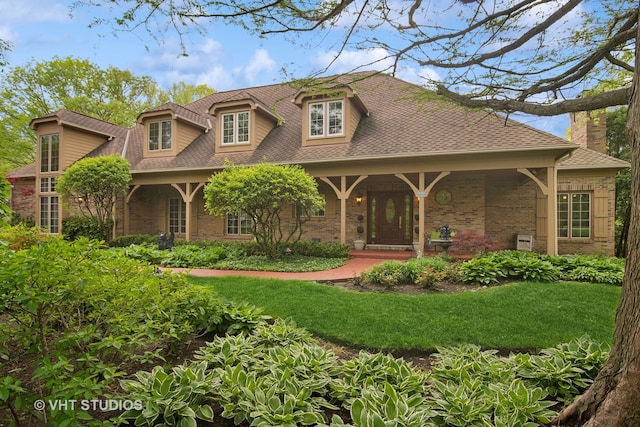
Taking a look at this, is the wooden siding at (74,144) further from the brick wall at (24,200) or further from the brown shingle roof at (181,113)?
the brown shingle roof at (181,113)

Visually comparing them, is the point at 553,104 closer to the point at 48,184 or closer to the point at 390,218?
the point at 390,218

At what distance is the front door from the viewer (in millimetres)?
12438

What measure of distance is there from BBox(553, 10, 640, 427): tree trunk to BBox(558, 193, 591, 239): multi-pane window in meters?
11.9

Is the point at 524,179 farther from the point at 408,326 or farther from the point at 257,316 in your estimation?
the point at 257,316

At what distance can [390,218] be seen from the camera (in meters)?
12.6

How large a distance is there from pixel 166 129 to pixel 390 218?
1049cm

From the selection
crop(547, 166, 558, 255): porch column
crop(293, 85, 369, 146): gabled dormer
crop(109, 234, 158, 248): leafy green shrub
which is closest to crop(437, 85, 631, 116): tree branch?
crop(547, 166, 558, 255): porch column

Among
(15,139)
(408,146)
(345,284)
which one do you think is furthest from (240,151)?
(15,139)

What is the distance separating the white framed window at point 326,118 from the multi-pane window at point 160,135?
671 centimetres

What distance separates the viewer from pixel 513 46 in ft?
15.0

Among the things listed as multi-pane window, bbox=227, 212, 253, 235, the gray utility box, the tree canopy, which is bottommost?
the gray utility box

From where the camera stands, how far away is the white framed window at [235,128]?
13859 mm

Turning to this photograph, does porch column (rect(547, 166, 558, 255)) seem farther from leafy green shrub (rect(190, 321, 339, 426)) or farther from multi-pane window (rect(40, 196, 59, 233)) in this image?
multi-pane window (rect(40, 196, 59, 233))

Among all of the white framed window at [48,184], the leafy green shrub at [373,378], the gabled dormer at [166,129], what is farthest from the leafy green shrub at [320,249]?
the white framed window at [48,184]
